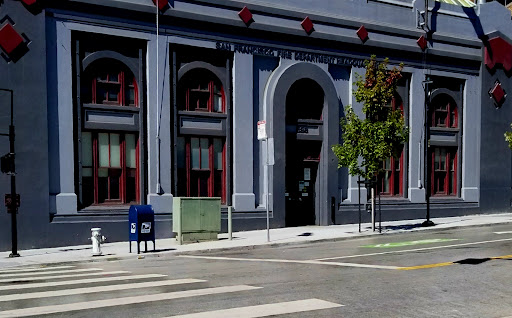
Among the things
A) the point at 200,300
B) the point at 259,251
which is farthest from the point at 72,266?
the point at 200,300

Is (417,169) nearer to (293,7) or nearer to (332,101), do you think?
(332,101)

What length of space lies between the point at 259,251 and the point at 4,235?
8289 mm

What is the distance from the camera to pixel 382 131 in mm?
19422

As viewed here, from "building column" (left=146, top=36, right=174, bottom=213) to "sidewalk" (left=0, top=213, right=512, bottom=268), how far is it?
66.4 inches

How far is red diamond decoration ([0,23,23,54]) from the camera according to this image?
17.0 metres

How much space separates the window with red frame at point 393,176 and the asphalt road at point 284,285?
33.5 ft

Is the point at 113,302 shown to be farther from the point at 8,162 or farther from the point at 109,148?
the point at 109,148

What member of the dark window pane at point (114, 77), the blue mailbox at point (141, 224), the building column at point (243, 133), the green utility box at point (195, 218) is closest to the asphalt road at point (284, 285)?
the blue mailbox at point (141, 224)

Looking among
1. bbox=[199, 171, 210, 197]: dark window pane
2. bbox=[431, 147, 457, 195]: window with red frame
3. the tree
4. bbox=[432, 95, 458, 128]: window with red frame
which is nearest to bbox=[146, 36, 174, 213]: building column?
bbox=[199, 171, 210, 197]: dark window pane

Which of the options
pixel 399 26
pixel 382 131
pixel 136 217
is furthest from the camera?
pixel 399 26

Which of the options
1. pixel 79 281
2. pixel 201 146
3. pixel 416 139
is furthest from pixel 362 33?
pixel 79 281

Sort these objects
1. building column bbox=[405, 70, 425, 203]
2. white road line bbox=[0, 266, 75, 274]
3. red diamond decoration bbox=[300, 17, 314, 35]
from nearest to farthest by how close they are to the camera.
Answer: white road line bbox=[0, 266, 75, 274], red diamond decoration bbox=[300, 17, 314, 35], building column bbox=[405, 70, 425, 203]

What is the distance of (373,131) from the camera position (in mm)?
19609

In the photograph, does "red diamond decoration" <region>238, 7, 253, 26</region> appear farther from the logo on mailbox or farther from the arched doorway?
the logo on mailbox
